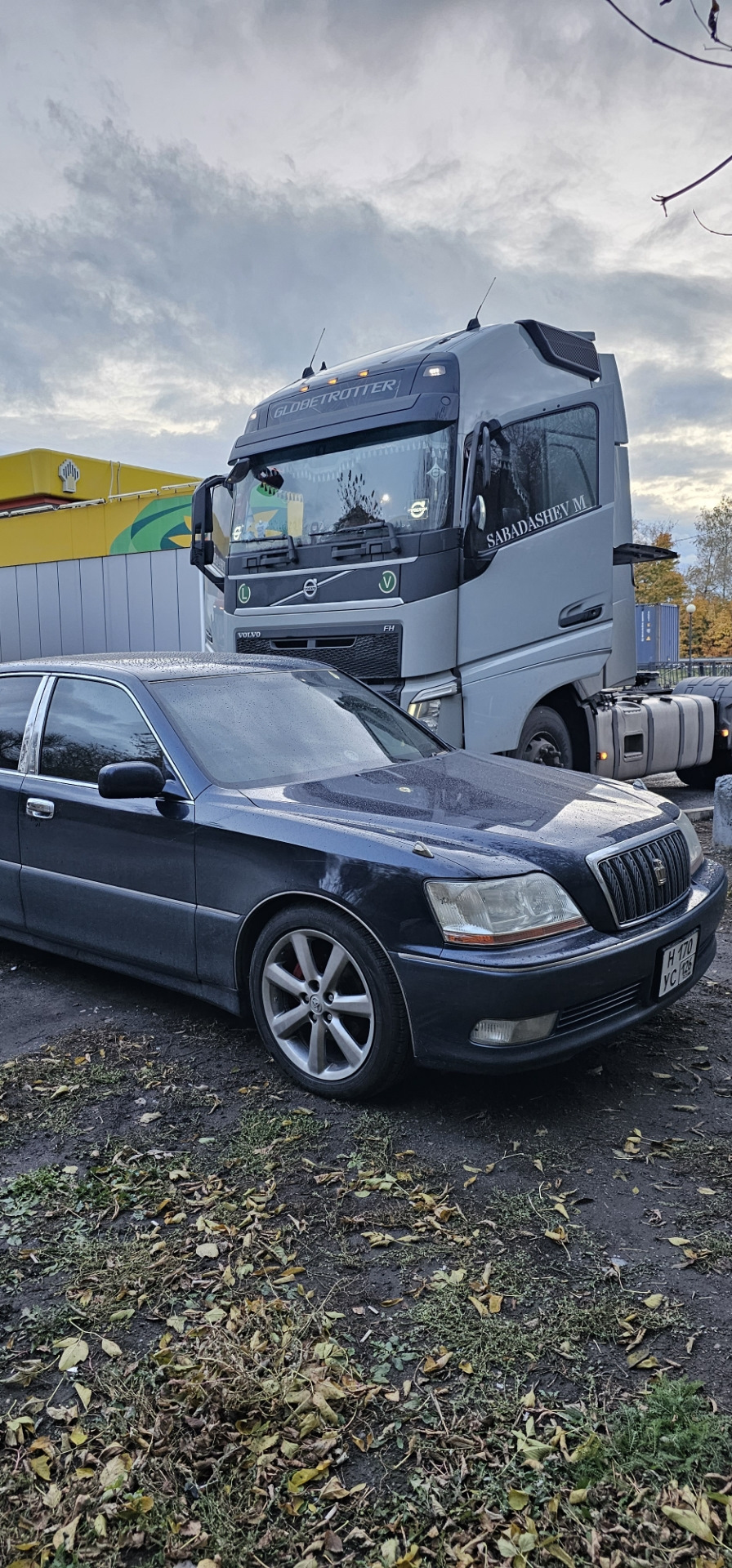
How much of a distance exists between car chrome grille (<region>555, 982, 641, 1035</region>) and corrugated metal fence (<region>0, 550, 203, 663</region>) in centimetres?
963

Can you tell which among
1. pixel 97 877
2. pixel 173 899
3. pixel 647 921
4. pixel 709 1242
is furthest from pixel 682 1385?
pixel 97 877

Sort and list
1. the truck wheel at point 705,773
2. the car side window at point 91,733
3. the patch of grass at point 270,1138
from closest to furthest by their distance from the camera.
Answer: the patch of grass at point 270,1138 → the car side window at point 91,733 → the truck wheel at point 705,773

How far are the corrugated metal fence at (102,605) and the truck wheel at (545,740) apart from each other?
546 cm

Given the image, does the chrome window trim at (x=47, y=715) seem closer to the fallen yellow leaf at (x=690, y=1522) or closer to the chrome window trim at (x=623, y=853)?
the chrome window trim at (x=623, y=853)

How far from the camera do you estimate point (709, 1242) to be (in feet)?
9.29

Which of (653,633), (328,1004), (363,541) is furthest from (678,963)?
(653,633)

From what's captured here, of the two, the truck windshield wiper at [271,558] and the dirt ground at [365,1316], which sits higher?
the truck windshield wiper at [271,558]

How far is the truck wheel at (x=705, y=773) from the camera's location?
11.8m

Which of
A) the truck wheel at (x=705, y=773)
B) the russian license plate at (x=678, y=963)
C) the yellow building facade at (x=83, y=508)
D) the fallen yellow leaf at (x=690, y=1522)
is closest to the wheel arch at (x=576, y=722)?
the truck wheel at (x=705, y=773)

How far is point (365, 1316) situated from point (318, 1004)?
126cm

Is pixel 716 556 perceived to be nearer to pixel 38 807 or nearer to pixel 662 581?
pixel 662 581

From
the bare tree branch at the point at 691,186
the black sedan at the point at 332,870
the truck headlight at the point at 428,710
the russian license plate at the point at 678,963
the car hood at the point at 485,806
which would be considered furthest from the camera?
the truck headlight at the point at 428,710

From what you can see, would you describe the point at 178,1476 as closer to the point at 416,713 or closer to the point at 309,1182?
Answer: the point at 309,1182

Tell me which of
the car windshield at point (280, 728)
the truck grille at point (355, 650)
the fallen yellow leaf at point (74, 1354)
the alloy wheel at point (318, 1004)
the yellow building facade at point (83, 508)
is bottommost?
the fallen yellow leaf at point (74, 1354)
